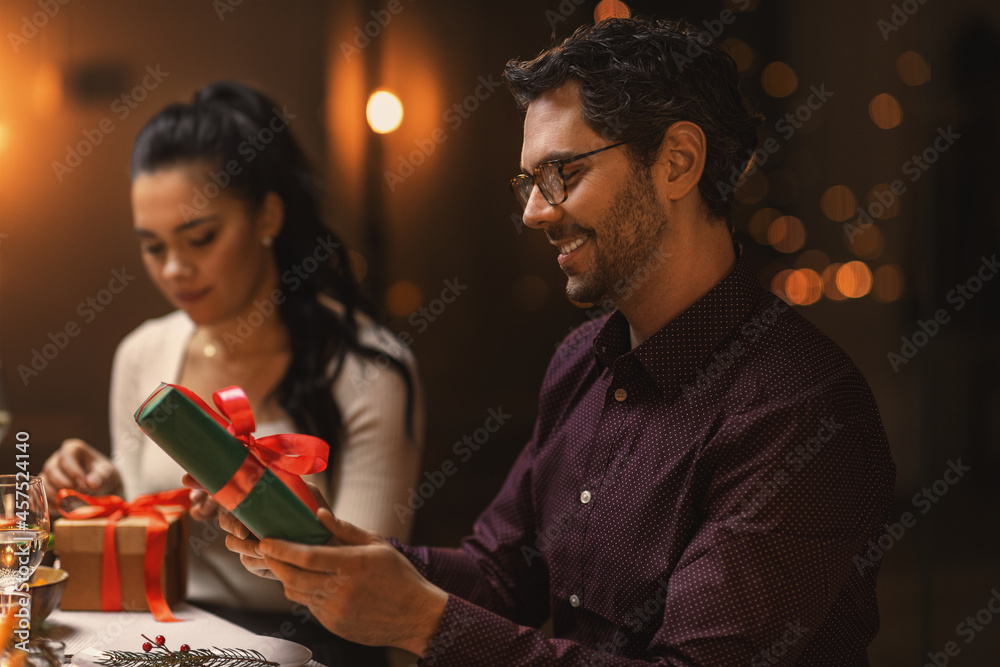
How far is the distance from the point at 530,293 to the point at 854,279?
1122 mm

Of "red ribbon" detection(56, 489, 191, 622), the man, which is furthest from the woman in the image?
the man

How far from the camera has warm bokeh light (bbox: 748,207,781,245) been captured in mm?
2896

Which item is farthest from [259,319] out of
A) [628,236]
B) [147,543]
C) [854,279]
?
[854,279]

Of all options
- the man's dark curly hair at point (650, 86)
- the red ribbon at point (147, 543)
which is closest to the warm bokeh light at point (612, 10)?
the man's dark curly hair at point (650, 86)

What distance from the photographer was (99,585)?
5.06 feet

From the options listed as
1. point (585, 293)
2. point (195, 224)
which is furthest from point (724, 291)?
point (195, 224)

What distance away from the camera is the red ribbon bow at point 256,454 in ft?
3.39

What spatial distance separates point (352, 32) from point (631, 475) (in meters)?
2.35

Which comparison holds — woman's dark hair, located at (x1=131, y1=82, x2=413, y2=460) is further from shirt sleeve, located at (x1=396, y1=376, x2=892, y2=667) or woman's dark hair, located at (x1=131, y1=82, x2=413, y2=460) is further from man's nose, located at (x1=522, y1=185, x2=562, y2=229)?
shirt sleeve, located at (x1=396, y1=376, x2=892, y2=667)

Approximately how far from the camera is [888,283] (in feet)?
8.84

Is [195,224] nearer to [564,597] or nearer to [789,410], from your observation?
[564,597]

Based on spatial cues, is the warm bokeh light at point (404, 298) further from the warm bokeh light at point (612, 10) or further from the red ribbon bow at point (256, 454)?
the red ribbon bow at point (256, 454)

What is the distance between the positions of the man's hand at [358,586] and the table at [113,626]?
0.25m

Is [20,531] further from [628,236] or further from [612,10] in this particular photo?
[612,10]
